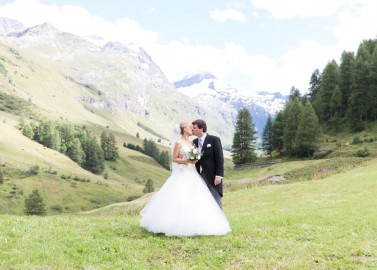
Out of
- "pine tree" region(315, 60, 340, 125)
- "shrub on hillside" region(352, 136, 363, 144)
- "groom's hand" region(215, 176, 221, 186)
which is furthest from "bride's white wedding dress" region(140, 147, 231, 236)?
"pine tree" region(315, 60, 340, 125)

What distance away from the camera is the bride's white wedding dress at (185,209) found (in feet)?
47.2

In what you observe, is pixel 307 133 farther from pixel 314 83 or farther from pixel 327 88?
pixel 314 83

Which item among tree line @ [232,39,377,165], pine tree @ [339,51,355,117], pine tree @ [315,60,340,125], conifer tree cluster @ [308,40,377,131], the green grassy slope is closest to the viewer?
tree line @ [232,39,377,165]

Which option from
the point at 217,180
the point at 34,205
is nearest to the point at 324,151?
the point at 217,180

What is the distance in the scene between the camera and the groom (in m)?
15.7

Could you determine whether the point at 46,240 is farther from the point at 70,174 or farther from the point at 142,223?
the point at 70,174

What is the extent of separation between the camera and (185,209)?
14414 mm

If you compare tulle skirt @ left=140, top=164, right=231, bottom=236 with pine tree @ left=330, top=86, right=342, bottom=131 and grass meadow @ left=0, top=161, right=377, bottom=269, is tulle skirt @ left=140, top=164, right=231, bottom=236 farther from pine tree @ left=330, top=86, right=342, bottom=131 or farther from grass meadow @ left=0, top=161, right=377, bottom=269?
pine tree @ left=330, top=86, right=342, bottom=131

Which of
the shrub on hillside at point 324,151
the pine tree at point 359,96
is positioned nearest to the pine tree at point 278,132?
the pine tree at point 359,96

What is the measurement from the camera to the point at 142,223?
15609 mm

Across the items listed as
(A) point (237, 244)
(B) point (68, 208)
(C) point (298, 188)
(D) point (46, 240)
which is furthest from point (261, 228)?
(B) point (68, 208)

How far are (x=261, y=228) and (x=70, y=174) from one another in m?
190

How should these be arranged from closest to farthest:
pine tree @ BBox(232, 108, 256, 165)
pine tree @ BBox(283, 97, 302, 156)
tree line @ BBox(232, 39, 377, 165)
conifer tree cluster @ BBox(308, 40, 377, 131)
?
tree line @ BBox(232, 39, 377, 165), conifer tree cluster @ BBox(308, 40, 377, 131), pine tree @ BBox(283, 97, 302, 156), pine tree @ BBox(232, 108, 256, 165)

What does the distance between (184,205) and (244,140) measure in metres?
94.7
